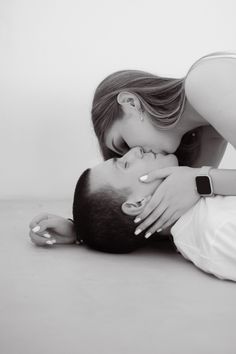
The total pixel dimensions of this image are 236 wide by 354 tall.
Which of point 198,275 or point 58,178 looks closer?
point 198,275

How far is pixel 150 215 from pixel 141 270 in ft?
0.58

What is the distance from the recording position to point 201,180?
5.62 feet

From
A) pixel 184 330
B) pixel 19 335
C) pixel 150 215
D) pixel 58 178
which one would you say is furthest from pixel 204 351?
pixel 58 178

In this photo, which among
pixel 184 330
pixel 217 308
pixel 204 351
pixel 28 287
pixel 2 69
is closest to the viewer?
pixel 204 351

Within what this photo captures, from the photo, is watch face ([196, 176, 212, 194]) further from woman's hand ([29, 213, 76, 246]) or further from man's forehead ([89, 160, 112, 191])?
woman's hand ([29, 213, 76, 246])

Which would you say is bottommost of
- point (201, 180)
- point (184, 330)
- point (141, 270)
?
point (141, 270)

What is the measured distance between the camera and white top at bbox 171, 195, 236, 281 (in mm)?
1508

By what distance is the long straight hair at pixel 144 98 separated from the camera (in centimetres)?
203

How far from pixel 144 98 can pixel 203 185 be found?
490mm

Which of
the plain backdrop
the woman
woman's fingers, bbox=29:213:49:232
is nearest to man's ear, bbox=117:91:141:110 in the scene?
the woman

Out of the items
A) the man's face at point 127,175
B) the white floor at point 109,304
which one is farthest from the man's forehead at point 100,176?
the white floor at point 109,304

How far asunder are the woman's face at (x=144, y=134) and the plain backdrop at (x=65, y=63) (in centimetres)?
112

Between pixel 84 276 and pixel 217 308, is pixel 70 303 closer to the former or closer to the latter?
pixel 84 276

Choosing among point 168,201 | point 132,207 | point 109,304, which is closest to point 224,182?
point 168,201
